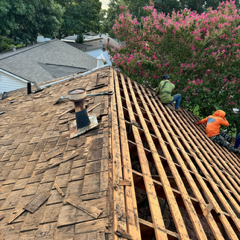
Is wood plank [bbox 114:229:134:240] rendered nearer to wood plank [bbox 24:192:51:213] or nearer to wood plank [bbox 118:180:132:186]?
wood plank [bbox 118:180:132:186]

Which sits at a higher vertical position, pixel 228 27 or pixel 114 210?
pixel 228 27

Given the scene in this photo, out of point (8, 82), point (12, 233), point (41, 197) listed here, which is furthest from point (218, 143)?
point (8, 82)

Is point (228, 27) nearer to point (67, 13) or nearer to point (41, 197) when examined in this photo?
point (41, 197)

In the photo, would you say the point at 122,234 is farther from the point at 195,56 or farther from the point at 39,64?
the point at 39,64

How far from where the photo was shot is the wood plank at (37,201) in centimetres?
210

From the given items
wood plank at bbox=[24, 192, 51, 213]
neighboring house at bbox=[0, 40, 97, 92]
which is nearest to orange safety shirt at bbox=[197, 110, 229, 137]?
wood plank at bbox=[24, 192, 51, 213]

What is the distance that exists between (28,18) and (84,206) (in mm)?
31038

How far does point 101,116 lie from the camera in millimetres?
3709

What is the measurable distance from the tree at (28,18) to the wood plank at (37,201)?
26.9 metres

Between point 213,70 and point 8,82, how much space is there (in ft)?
57.0

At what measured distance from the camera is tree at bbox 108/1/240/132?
25.2 ft

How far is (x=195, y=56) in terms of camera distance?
8.42m

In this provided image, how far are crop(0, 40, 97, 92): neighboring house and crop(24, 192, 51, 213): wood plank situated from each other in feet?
48.9

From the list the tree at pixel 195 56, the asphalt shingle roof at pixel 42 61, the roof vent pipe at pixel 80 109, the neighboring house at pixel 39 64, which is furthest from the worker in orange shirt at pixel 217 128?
the asphalt shingle roof at pixel 42 61
